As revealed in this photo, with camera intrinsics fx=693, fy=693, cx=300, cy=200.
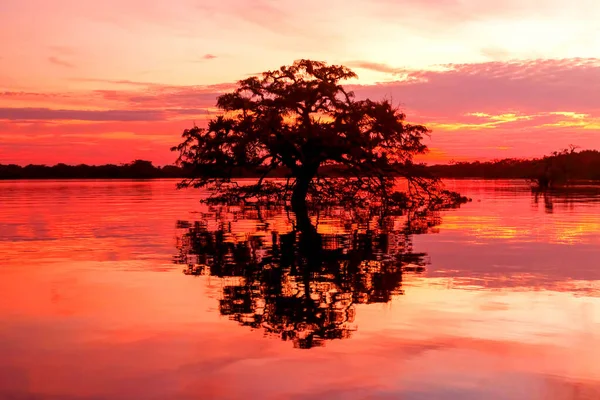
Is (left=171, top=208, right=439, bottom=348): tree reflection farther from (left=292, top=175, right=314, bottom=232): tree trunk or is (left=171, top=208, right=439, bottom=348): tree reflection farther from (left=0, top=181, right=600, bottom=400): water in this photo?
(left=292, top=175, right=314, bottom=232): tree trunk

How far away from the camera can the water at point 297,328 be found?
24.3 ft

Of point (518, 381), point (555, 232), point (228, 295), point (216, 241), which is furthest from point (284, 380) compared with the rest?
point (555, 232)

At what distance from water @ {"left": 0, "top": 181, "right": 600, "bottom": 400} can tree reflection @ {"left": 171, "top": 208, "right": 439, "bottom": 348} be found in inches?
3.3

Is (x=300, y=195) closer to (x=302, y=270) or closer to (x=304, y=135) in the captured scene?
(x=304, y=135)

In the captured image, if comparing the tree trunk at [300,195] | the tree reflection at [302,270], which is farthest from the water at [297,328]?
the tree trunk at [300,195]

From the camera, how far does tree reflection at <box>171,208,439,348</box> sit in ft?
34.0

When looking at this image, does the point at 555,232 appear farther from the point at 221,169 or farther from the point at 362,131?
the point at 221,169

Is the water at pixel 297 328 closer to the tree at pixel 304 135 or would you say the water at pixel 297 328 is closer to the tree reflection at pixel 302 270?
the tree reflection at pixel 302 270

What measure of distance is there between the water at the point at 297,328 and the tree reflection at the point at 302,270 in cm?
8

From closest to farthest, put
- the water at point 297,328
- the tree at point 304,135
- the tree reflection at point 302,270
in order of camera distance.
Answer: the water at point 297,328 → the tree reflection at point 302,270 → the tree at point 304,135

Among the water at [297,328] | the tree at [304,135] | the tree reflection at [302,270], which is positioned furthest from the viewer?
the tree at [304,135]

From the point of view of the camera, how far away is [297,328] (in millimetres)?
9812

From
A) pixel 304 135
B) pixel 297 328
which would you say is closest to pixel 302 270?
pixel 297 328

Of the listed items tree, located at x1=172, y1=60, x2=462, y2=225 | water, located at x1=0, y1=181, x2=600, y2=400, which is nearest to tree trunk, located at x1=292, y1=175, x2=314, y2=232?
tree, located at x1=172, y1=60, x2=462, y2=225
